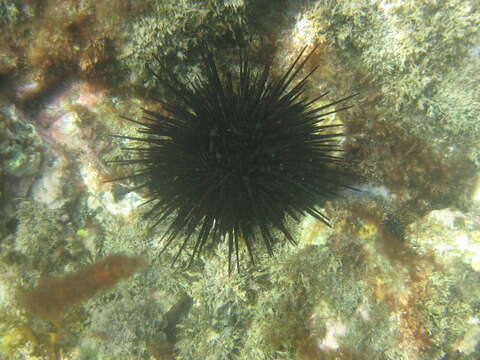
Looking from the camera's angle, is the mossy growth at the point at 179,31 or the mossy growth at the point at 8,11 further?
the mossy growth at the point at 179,31

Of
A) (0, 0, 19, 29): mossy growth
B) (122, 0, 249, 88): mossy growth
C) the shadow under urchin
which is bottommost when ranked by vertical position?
the shadow under urchin

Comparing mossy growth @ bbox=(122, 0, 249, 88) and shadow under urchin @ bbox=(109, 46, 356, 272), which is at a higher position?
mossy growth @ bbox=(122, 0, 249, 88)

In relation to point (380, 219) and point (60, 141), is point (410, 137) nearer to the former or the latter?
point (380, 219)

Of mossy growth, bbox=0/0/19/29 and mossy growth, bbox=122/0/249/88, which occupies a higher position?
mossy growth, bbox=0/0/19/29

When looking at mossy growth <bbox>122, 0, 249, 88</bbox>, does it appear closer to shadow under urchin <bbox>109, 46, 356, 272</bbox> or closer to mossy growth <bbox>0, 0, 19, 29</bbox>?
shadow under urchin <bbox>109, 46, 356, 272</bbox>

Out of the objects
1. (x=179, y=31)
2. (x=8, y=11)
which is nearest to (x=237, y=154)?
(x=179, y=31)

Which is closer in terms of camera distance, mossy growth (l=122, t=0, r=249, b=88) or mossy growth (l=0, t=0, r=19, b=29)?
mossy growth (l=0, t=0, r=19, b=29)

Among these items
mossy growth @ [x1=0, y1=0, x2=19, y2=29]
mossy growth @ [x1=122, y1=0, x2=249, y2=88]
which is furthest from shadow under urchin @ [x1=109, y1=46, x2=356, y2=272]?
mossy growth @ [x1=0, y1=0, x2=19, y2=29]

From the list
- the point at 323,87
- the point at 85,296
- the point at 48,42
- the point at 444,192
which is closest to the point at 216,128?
the point at 323,87

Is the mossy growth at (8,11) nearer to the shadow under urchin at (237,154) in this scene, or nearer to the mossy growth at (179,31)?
the mossy growth at (179,31)

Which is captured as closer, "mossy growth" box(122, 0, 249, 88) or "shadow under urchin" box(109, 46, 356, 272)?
"shadow under urchin" box(109, 46, 356, 272)

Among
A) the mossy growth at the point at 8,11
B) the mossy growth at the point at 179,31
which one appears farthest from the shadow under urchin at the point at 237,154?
the mossy growth at the point at 8,11
